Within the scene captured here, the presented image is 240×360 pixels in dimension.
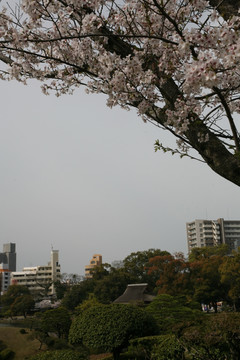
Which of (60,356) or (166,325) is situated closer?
(60,356)

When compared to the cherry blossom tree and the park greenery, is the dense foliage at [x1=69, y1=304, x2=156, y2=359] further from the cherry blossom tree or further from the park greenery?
the cherry blossom tree

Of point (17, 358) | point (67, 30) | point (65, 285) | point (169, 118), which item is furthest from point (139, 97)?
point (65, 285)

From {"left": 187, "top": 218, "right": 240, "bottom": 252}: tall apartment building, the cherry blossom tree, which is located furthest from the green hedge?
{"left": 187, "top": 218, "right": 240, "bottom": 252}: tall apartment building

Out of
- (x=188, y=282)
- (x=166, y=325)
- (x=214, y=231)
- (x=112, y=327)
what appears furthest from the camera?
(x=214, y=231)

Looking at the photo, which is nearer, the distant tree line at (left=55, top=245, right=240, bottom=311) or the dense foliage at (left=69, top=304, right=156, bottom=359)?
the dense foliage at (left=69, top=304, right=156, bottom=359)

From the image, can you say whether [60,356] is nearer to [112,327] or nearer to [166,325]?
[112,327]

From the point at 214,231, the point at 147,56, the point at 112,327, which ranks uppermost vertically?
the point at 214,231

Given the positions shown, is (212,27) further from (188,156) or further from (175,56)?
(188,156)

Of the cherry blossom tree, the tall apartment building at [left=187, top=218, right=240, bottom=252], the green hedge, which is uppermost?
the tall apartment building at [left=187, top=218, right=240, bottom=252]

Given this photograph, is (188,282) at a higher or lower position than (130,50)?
lower

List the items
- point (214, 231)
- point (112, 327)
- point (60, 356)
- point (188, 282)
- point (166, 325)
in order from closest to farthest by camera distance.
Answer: point (60, 356) → point (112, 327) → point (166, 325) → point (188, 282) → point (214, 231)

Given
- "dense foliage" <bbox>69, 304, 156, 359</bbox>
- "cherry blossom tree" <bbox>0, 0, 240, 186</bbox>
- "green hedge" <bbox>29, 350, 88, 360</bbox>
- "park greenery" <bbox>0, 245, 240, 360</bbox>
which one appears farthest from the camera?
"dense foliage" <bbox>69, 304, 156, 359</bbox>

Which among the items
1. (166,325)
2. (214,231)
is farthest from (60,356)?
(214,231)

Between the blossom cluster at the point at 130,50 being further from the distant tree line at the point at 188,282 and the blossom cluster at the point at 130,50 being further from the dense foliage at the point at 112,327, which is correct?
the distant tree line at the point at 188,282
